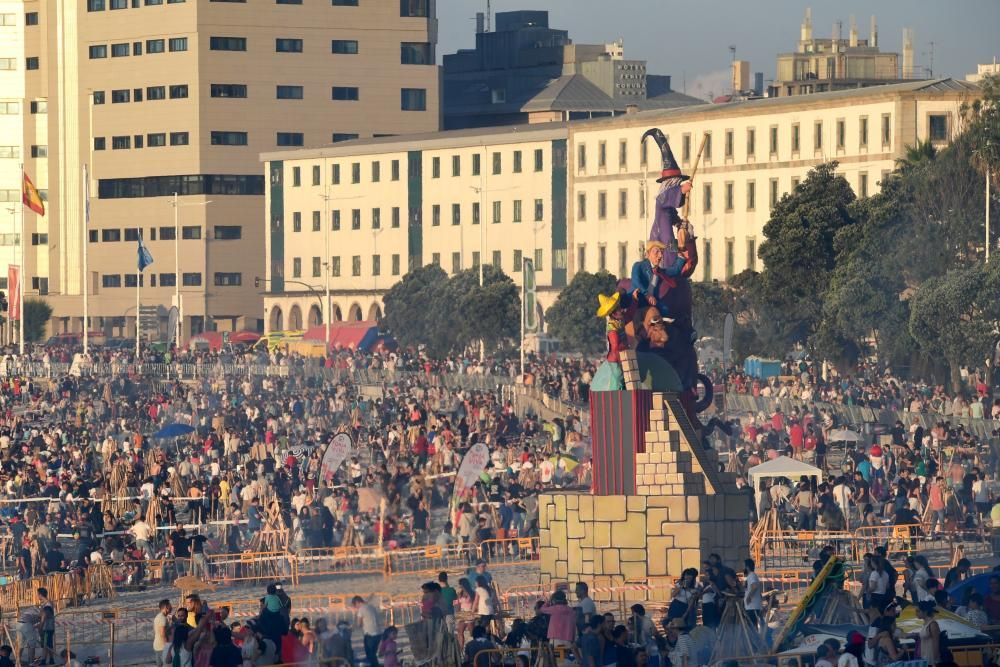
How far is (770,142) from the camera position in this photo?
313 ft

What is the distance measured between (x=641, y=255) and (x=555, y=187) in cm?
1332

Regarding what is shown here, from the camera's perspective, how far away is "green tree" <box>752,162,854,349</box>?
241 ft

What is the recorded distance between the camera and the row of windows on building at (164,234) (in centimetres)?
12156

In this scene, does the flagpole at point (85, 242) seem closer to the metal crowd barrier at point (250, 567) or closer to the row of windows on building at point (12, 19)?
the row of windows on building at point (12, 19)

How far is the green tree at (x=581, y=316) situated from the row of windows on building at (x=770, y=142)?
5596mm

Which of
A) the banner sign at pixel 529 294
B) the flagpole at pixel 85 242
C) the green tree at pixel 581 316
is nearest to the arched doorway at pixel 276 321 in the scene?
the flagpole at pixel 85 242

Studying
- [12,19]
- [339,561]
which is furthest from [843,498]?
[12,19]

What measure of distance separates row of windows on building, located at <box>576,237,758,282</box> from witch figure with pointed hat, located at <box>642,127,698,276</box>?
2028 inches

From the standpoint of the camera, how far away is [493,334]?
291ft

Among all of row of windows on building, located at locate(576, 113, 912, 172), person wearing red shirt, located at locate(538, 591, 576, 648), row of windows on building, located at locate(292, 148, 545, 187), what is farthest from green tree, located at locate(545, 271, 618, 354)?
person wearing red shirt, located at locate(538, 591, 576, 648)

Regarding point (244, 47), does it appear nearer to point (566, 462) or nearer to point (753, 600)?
point (566, 462)

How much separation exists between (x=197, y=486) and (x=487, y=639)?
19746mm

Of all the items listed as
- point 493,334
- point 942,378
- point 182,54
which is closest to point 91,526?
point 942,378

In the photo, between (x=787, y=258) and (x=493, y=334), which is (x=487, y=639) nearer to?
(x=787, y=258)
